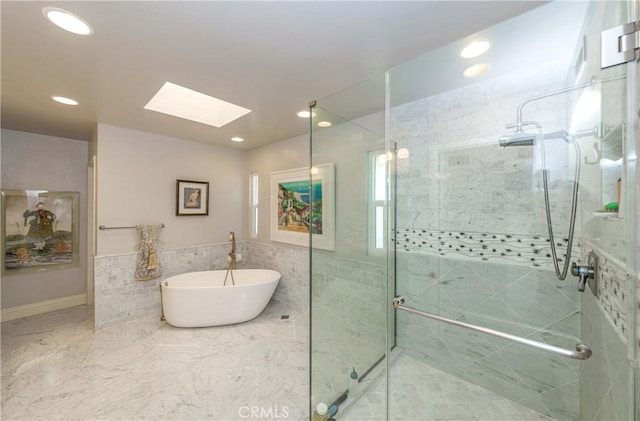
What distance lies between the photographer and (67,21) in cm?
130

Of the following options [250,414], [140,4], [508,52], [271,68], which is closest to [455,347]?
[250,414]

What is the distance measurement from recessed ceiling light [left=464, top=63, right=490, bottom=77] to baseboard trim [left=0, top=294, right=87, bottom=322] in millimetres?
5260

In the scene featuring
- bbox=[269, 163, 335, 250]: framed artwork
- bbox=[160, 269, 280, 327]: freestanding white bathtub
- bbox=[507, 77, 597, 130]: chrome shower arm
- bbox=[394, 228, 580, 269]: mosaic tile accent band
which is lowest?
bbox=[160, 269, 280, 327]: freestanding white bathtub

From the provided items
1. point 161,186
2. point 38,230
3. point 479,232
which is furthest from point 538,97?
point 38,230

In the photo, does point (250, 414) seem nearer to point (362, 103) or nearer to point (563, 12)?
point (362, 103)

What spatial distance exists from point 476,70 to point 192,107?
9.11 ft

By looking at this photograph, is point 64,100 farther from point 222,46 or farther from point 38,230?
point 38,230

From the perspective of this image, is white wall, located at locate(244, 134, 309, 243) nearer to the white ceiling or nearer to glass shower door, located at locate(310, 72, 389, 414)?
the white ceiling

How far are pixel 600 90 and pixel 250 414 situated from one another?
2.60 meters

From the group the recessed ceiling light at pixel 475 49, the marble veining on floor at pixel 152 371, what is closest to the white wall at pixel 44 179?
the marble veining on floor at pixel 152 371

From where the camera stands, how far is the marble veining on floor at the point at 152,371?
1698mm

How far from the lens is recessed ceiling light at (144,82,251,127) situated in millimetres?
2553

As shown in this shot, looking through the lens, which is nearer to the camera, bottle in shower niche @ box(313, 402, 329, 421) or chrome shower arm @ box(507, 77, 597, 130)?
chrome shower arm @ box(507, 77, 597, 130)

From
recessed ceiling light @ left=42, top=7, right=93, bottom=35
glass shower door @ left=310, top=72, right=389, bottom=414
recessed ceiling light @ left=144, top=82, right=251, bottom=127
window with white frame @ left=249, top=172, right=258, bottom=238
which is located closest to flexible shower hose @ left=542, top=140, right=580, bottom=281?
glass shower door @ left=310, top=72, right=389, bottom=414
